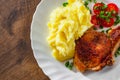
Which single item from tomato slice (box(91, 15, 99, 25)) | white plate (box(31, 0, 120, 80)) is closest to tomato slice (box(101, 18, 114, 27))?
tomato slice (box(91, 15, 99, 25))

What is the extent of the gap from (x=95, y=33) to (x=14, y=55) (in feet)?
1.81

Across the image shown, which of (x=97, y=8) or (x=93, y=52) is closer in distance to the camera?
(x=93, y=52)

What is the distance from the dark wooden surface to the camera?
2.17 meters

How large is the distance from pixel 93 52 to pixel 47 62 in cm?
30

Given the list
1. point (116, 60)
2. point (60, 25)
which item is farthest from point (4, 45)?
point (116, 60)

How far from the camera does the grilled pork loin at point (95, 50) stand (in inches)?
83.4

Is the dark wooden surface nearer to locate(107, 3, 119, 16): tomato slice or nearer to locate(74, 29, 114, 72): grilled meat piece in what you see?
locate(74, 29, 114, 72): grilled meat piece

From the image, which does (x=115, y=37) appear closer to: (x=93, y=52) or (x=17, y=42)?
(x=93, y=52)

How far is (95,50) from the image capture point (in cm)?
215

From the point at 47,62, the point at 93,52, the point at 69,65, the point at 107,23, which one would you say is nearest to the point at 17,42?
the point at 47,62

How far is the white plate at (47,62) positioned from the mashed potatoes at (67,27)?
0.14ft

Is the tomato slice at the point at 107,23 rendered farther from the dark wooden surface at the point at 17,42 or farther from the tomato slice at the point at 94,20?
the dark wooden surface at the point at 17,42

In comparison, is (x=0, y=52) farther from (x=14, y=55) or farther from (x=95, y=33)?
(x=95, y=33)

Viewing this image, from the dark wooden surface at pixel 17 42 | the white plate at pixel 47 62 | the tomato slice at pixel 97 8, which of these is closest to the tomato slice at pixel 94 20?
the tomato slice at pixel 97 8
